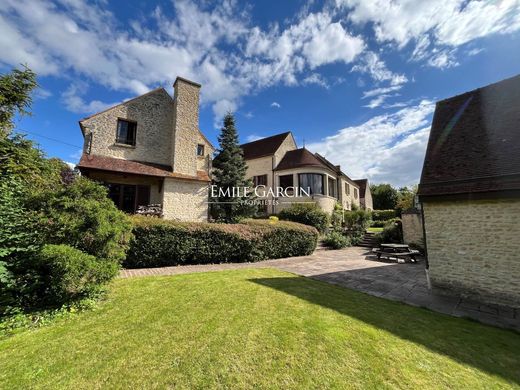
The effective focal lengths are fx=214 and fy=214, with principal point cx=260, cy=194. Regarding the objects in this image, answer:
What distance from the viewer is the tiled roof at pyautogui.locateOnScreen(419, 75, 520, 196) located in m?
6.12

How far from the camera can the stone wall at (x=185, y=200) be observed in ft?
41.6

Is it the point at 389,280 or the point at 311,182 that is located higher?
the point at 311,182

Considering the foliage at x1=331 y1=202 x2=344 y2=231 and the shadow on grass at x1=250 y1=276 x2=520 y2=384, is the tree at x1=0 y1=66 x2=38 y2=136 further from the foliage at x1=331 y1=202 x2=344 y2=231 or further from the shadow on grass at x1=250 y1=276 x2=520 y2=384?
the foliage at x1=331 y1=202 x2=344 y2=231

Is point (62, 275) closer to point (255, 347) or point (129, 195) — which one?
point (255, 347)

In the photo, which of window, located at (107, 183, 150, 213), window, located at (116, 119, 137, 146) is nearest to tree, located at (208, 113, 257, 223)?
window, located at (107, 183, 150, 213)

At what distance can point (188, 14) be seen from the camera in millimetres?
7875

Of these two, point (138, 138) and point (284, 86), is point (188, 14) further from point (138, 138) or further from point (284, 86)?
point (138, 138)

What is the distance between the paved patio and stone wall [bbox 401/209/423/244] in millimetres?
3527

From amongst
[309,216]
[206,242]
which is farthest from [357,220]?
[206,242]

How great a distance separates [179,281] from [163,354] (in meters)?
3.53

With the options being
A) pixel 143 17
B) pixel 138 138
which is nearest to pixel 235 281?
pixel 143 17

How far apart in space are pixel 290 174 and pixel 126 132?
45.0 feet

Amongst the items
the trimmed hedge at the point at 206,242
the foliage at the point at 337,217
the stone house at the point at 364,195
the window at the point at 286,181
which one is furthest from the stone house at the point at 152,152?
the stone house at the point at 364,195

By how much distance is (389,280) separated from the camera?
299 inches
